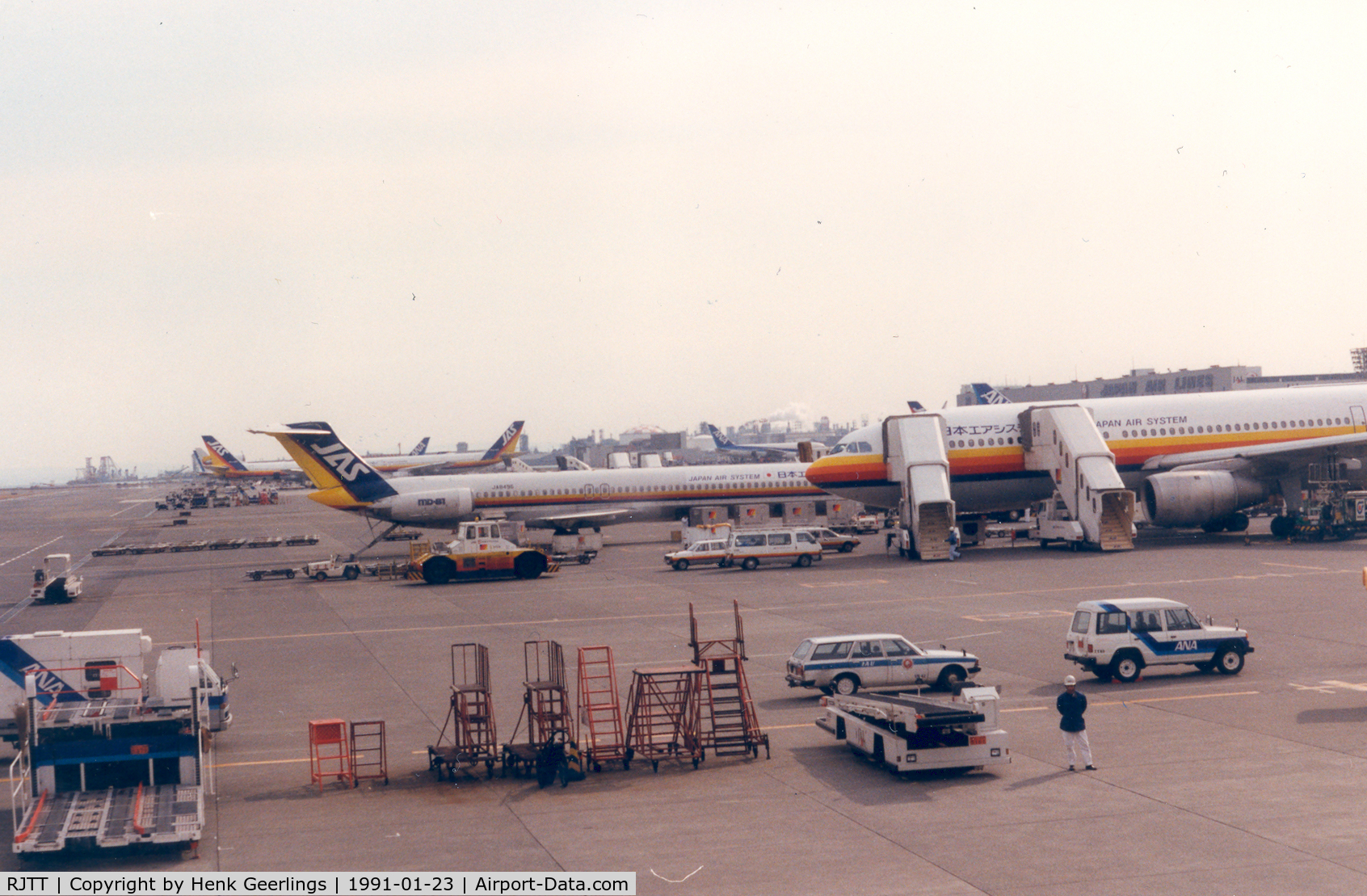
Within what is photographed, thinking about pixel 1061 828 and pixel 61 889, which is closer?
pixel 61 889

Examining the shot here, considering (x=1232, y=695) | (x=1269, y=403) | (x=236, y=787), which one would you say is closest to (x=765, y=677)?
(x=1232, y=695)

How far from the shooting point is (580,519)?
2697 inches

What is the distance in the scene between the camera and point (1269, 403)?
197ft

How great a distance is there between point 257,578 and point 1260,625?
43.1 metres

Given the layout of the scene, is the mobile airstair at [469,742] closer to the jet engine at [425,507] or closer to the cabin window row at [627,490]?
→ the jet engine at [425,507]

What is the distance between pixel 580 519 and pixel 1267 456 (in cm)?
3471

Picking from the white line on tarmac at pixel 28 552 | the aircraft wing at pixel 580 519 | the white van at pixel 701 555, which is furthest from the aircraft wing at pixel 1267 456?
the white line on tarmac at pixel 28 552

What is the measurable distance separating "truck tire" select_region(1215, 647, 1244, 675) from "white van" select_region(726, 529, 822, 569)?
27.9 m

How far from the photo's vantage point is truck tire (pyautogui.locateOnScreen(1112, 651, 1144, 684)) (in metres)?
26.6

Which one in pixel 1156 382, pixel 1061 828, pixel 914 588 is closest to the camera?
pixel 1061 828

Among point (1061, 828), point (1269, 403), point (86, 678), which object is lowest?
point (1061, 828)

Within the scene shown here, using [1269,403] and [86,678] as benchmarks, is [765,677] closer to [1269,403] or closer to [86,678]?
[86,678]

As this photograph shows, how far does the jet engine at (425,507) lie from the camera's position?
6438cm

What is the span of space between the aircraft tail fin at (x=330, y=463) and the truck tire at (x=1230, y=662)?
45283mm
